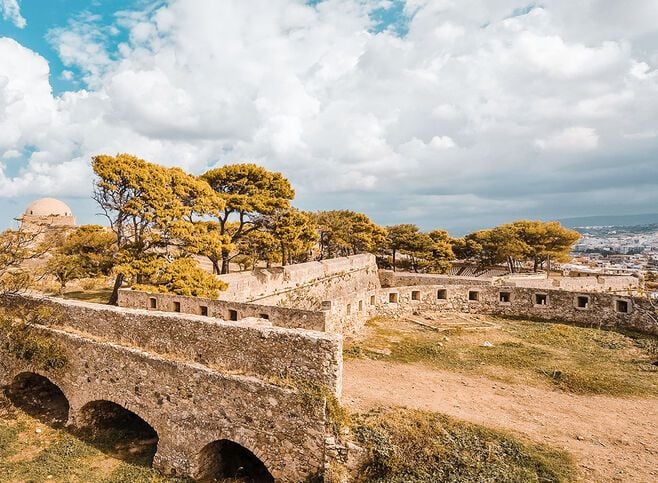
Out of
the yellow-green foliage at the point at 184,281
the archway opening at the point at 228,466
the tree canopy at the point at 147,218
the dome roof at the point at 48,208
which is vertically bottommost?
the archway opening at the point at 228,466

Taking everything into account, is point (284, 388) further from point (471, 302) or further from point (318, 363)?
point (471, 302)

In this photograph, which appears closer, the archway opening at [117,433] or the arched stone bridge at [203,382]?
the arched stone bridge at [203,382]

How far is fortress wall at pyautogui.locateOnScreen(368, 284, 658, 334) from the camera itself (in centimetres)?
1900

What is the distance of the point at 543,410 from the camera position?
10.8 m

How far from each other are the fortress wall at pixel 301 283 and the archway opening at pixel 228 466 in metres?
8.92

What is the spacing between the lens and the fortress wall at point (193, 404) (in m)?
9.04

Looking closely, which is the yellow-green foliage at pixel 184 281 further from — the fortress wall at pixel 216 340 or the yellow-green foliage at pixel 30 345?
the fortress wall at pixel 216 340

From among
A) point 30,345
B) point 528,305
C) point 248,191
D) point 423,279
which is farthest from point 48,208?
point 528,305

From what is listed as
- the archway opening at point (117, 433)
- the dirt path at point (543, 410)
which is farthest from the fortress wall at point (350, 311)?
the archway opening at point (117, 433)

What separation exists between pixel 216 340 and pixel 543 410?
9.54m

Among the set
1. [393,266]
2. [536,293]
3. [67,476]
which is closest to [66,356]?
[67,476]

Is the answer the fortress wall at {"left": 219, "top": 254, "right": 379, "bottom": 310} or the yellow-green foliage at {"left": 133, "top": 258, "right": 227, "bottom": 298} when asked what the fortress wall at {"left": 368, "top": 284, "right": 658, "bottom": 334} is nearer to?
the fortress wall at {"left": 219, "top": 254, "right": 379, "bottom": 310}

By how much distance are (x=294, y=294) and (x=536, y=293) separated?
1429 cm

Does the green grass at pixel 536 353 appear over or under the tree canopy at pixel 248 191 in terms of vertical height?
under
